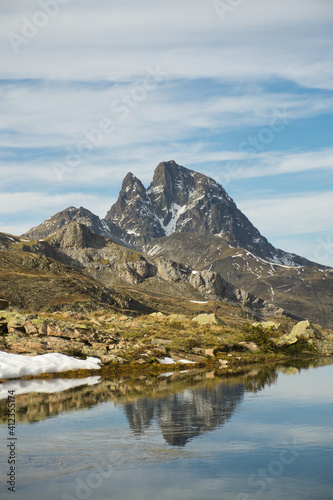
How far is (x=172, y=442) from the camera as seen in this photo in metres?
16.4

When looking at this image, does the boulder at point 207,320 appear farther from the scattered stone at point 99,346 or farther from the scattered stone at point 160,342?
the scattered stone at point 99,346

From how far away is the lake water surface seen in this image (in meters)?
12.4

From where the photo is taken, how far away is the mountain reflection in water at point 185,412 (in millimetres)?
17969

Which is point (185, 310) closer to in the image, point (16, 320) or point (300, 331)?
point (300, 331)

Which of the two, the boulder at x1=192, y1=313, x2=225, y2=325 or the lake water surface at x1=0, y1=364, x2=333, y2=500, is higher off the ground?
the boulder at x1=192, y1=313, x2=225, y2=325

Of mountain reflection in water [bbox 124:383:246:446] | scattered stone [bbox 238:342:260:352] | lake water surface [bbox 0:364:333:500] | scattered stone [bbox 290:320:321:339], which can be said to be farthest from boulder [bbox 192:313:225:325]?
mountain reflection in water [bbox 124:383:246:446]

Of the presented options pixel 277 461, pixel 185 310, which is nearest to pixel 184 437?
pixel 277 461

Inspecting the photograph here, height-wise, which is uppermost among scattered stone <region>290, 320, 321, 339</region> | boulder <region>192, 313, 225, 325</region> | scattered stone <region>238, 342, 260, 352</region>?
boulder <region>192, 313, 225, 325</region>

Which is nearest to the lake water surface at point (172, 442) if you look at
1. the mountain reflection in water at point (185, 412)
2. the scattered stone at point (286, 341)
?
the mountain reflection in water at point (185, 412)

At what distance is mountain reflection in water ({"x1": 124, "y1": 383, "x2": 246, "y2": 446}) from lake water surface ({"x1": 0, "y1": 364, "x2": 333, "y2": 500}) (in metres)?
0.04

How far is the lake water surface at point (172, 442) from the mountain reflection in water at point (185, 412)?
43mm

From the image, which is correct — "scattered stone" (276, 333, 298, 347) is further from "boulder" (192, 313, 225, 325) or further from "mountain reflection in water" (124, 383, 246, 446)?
"mountain reflection in water" (124, 383, 246, 446)

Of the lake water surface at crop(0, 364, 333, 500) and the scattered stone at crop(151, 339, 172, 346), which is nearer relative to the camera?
the lake water surface at crop(0, 364, 333, 500)

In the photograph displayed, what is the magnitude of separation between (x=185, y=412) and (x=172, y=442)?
4.42 metres
